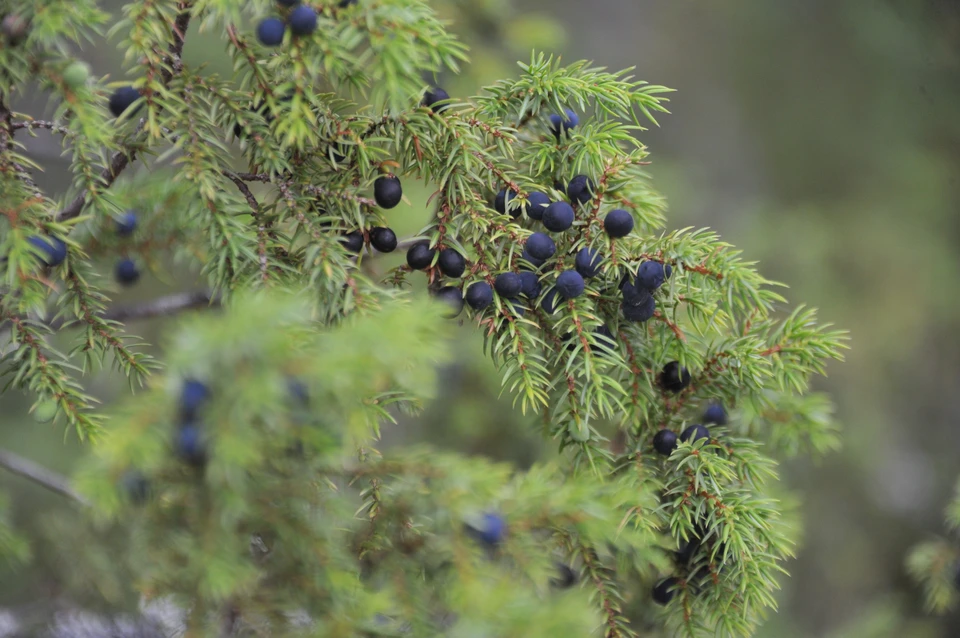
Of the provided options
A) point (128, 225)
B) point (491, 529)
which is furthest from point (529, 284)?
point (128, 225)

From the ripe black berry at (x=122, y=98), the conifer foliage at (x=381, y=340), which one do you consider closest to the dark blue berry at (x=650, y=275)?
the conifer foliage at (x=381, y=340)

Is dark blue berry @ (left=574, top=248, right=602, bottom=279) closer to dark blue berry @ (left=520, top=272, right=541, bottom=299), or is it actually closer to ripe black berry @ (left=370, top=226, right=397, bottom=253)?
dark blue berry @ (left=520, top=272, right=541, bottom=299)

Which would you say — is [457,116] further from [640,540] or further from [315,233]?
[640,540]

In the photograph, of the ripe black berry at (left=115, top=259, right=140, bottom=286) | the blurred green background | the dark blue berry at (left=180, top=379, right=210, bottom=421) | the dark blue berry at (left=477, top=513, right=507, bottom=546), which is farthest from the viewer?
the blurred green background

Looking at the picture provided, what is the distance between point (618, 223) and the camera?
981mm

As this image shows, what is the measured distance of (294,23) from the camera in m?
0.84

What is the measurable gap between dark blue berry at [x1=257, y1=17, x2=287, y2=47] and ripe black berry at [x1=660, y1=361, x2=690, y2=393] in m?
0.76

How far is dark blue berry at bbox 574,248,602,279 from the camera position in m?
0.99

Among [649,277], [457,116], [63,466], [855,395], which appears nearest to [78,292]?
[457,116]

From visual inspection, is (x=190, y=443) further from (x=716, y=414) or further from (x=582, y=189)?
(x=716, y=414)

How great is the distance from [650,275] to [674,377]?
239 millimetres

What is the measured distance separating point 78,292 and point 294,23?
0.53 meters

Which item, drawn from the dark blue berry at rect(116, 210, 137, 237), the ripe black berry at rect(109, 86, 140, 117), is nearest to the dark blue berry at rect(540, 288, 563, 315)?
the ripe black berry at rect(109, 86, 140, 117)

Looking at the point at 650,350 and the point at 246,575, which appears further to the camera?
the point at 650,350
